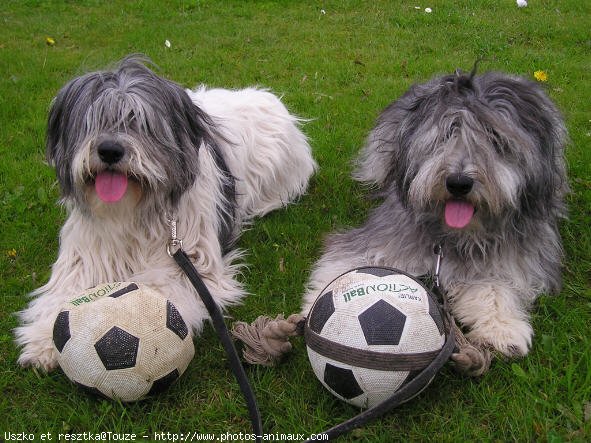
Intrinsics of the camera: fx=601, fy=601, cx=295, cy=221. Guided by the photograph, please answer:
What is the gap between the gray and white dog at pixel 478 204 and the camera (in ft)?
9.67

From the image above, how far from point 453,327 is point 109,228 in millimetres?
1886

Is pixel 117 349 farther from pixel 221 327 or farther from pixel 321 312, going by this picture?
pixel 321 312

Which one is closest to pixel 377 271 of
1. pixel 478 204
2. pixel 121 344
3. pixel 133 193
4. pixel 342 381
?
pixel 342 381

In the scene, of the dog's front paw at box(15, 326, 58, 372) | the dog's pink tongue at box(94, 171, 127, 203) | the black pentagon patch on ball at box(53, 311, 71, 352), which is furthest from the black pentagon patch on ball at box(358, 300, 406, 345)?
the dog's front paw at box(15, 326, 58, 372)

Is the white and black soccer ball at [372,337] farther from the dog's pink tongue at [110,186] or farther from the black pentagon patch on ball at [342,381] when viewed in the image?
the dog's pink tongue at [110,186]

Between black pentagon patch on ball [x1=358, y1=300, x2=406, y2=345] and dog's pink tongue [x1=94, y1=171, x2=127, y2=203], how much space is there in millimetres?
1388

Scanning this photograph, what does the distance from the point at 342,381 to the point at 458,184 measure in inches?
43.7

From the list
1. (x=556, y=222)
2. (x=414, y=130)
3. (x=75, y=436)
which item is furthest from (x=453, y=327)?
(x=75, y=436)

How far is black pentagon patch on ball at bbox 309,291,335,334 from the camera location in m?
2.57

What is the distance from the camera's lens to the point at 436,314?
8.55 ft

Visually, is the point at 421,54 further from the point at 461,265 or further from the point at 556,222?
the point at 461,265

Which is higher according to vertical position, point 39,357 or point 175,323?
point 175,323

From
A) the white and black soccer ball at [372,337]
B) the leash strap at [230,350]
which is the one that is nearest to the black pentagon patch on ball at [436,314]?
the white and black soccer ball at [372,337]

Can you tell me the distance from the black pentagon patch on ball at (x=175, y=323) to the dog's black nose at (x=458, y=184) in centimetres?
143
